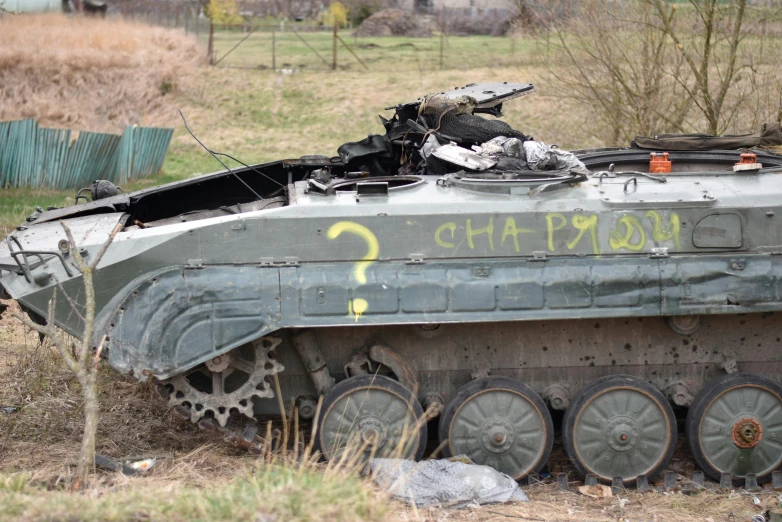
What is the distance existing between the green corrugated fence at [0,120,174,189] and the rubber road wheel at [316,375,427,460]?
1225 cm

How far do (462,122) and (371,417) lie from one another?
2.68m

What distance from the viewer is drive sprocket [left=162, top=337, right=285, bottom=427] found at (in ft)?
21.0

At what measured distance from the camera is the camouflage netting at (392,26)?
31891mm

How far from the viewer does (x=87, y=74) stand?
77.5 ft

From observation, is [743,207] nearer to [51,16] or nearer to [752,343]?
[752,343]

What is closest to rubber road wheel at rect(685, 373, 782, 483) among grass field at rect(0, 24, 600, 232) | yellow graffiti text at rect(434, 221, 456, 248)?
yellow graffiti text at rect(434, 221, 456, 248)

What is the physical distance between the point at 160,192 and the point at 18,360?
93.6 inches

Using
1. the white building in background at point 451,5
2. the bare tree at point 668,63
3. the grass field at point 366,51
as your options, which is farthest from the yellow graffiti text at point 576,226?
the white building in background at point 451,5

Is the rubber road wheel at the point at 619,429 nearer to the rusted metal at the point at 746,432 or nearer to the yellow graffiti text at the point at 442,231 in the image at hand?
the rusted metal at the point at 746,432

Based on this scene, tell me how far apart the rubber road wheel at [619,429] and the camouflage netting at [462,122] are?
7.10 feet

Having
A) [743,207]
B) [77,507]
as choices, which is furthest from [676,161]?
[77,507]

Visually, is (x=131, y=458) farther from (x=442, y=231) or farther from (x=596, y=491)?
(x=596, y=491)

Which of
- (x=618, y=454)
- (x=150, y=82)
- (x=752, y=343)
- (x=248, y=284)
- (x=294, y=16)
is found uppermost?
(x=294, y=16)

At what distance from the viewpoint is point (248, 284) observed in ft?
20.5
